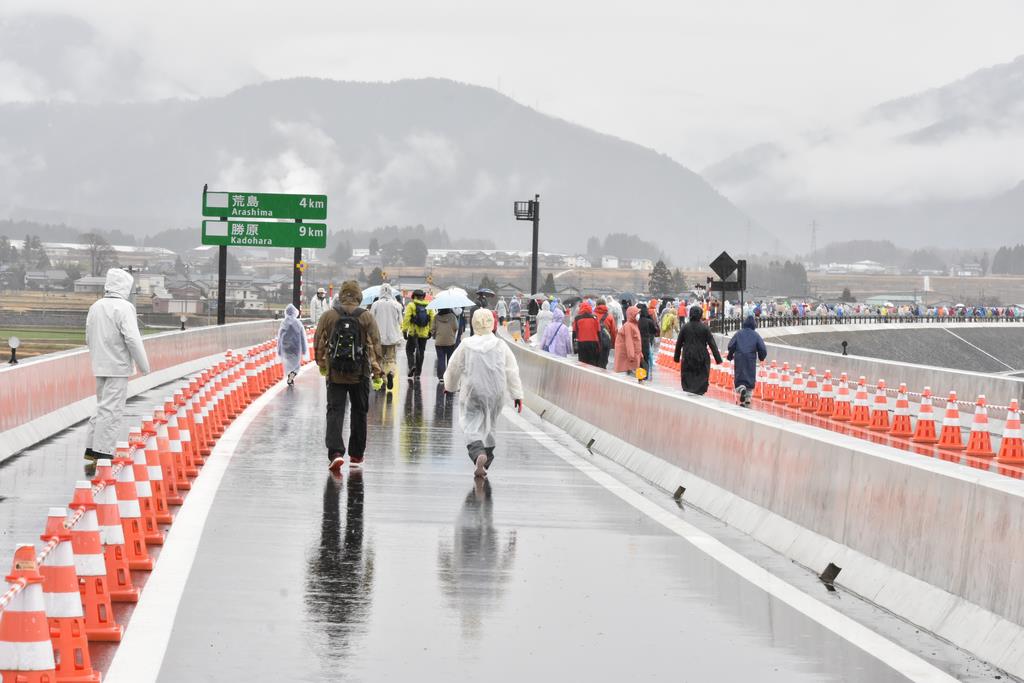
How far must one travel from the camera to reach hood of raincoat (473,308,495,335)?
1642 cm

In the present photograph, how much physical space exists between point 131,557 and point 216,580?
0.66 m

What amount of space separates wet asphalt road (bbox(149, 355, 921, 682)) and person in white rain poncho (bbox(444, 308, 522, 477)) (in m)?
0.37

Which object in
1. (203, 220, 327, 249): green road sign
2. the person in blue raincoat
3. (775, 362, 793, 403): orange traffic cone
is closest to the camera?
the person in blue raincoat

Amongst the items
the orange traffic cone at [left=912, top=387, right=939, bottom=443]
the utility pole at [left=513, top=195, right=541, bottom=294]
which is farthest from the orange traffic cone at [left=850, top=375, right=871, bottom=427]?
the utility pole at [left=513, top=195, right=541, bottom=294]

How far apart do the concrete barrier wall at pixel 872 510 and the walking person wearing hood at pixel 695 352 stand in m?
8.28

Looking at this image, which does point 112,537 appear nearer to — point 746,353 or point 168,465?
point 168,465

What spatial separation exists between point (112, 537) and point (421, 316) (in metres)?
23.4

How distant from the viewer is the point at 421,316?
1297 inches

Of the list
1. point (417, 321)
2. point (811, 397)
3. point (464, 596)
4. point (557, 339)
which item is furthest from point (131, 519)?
point (557, 339)

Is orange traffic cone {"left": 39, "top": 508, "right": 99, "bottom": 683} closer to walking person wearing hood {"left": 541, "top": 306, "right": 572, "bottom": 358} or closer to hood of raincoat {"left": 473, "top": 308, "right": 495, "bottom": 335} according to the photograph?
hood of raincoat {"left": 473, "top": 308, "right": 495, "bottom": 335}

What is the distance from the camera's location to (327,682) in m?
7.59

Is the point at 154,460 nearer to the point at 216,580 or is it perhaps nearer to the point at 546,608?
the point at 216,580

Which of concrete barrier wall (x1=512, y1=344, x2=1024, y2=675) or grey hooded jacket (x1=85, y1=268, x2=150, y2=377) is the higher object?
grey hooded jacket (x1=85, y1=268, x2=150, y2=377)

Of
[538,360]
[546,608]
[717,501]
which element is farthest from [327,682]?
[538,360]
